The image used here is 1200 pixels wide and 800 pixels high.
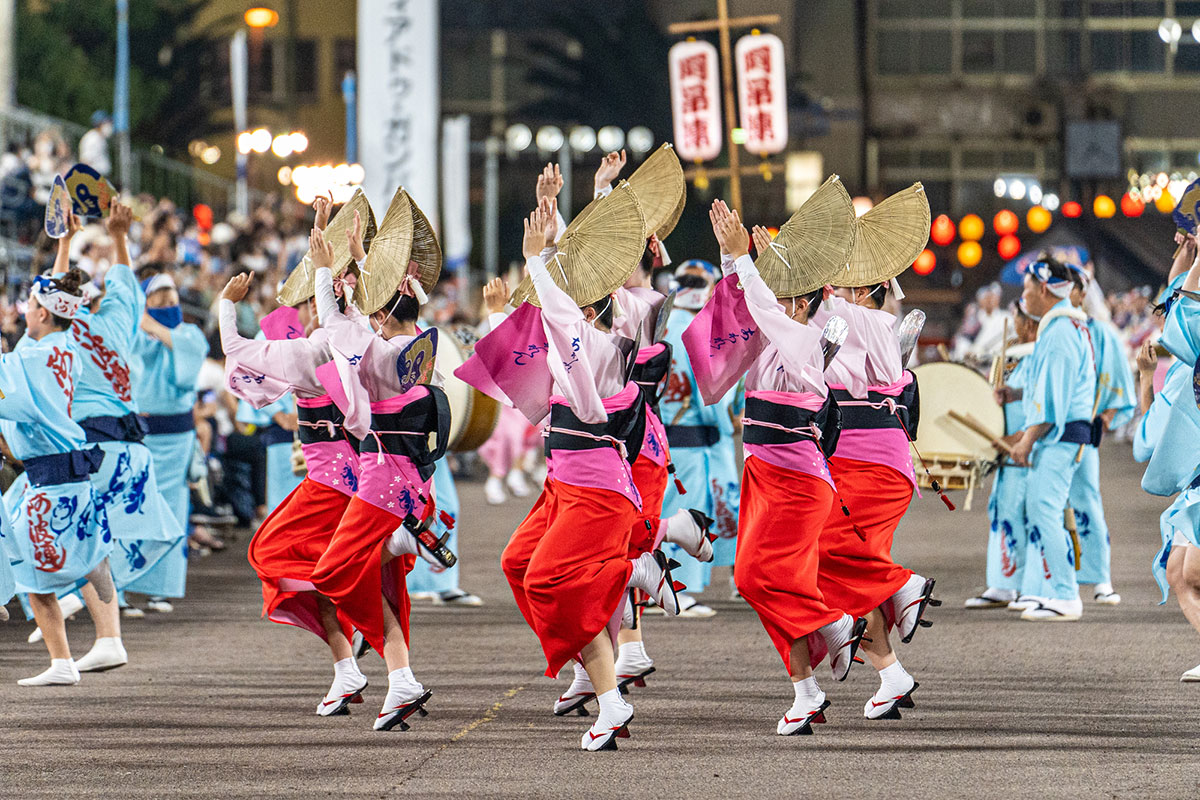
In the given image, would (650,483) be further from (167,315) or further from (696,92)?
(696,92)

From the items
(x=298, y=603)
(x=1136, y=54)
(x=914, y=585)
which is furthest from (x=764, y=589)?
(x=1136, y=54)

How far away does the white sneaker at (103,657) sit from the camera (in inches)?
291

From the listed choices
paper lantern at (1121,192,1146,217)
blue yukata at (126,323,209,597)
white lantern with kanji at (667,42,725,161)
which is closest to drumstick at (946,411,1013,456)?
blue yukata at (126,323,209,597)

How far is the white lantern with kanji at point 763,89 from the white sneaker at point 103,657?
67.0ft

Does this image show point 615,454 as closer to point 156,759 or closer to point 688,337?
point 688,337

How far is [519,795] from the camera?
516cm

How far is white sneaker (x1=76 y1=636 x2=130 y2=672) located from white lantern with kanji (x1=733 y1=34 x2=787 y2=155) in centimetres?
2041

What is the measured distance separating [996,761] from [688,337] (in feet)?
6.21

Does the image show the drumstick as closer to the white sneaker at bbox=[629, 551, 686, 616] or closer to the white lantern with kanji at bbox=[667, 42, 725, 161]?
the white sneaker at bbox=[629, 551, 686, 616]

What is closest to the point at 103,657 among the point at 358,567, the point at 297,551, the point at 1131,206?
the point at 297,551

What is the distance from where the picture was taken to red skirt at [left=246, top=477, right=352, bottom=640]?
6375 mm

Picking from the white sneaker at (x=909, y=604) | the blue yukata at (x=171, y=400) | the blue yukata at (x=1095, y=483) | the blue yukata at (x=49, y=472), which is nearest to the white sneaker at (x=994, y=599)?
the blue yukata at (x=1095, y=483)

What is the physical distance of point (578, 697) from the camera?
6.45 meters

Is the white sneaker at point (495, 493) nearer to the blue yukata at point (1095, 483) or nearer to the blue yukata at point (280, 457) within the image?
the blue yukata at point (280, 457)
